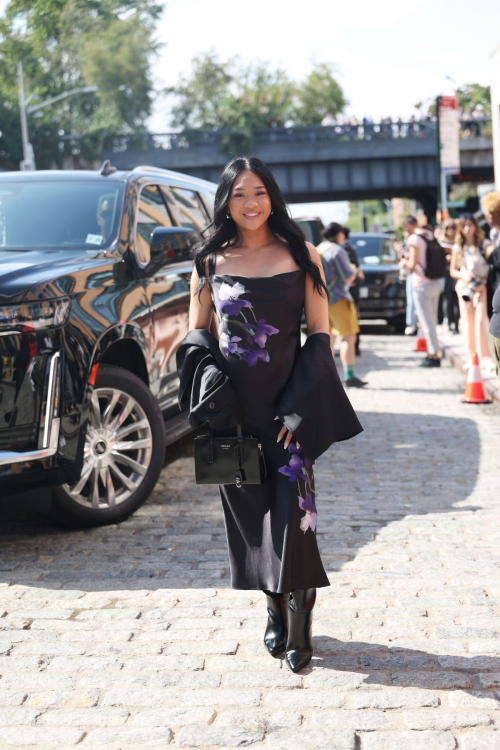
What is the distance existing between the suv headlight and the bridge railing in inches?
2036

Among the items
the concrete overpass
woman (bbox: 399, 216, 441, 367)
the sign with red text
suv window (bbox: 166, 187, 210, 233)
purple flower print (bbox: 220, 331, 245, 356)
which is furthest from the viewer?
the concrete overpass

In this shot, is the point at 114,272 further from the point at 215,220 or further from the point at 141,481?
the point at 215,220

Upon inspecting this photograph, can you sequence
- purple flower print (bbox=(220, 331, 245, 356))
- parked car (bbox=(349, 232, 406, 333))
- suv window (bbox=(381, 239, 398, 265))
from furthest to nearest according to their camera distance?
suv window (bbox=(381, 239, 398, 265)), parked car (bbox=(349, 232, 406, 333)), purple flower print (bbox=(220, 331, 245, 356))

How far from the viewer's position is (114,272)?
6.43m

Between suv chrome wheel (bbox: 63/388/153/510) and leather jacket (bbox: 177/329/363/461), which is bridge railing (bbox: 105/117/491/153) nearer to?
suv chrome wheel (bbox: 63/388/153/510)

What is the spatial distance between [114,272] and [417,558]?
2.46m

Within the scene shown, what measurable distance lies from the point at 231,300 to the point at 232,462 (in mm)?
616

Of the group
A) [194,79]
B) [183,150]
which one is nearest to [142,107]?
[194,79]

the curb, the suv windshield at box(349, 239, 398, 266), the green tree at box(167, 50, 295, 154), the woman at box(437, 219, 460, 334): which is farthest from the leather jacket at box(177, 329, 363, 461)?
the green tree at box(167, 50, 295, 154)

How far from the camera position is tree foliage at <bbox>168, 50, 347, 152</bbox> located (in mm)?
79438

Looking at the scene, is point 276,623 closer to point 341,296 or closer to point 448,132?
point 341,296

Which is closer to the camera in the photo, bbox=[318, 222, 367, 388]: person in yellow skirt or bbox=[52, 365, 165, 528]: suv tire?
bbox=[52, 365, 165, 528]: suv tire

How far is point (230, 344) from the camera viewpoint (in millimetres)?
4082

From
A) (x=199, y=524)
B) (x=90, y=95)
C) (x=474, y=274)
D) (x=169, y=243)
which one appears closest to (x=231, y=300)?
(x=199, y=524)
